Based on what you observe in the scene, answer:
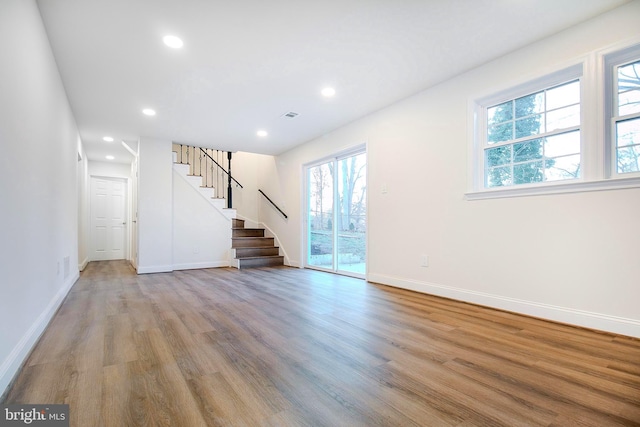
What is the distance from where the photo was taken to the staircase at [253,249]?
19.4ft

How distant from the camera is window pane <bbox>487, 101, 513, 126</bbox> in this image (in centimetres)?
288

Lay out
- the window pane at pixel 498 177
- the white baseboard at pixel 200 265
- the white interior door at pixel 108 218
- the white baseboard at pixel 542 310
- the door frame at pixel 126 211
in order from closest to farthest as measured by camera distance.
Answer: the white baseboard at pixel 542 310 → the window pane at pixel 498 177 → the white baseboard at pixel 200 265 → the door frame at pixel 126 211 → the white interior door at pixel 108 218

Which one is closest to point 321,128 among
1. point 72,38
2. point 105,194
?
point 72,38

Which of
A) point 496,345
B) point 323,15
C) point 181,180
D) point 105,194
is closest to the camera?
point 496,345

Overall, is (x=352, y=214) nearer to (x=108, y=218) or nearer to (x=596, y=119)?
(x=596, y=119)

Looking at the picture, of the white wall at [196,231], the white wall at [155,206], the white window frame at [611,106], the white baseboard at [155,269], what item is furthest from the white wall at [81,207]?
the white window frame at [611,106]

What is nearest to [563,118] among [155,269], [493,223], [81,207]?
[493,223]

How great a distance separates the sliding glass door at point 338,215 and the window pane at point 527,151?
79.3 inches

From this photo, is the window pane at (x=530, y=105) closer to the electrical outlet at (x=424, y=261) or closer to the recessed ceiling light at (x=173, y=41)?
the electrical outlet at (x=424, y=261)

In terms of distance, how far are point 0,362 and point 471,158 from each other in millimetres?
3720

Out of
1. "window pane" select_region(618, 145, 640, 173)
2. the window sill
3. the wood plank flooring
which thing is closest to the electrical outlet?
the wood plank flooring

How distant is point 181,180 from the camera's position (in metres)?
5.71

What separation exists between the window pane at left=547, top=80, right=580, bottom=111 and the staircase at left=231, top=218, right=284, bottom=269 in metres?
5.04

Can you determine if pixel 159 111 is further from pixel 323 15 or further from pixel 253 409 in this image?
pixel 253 409
